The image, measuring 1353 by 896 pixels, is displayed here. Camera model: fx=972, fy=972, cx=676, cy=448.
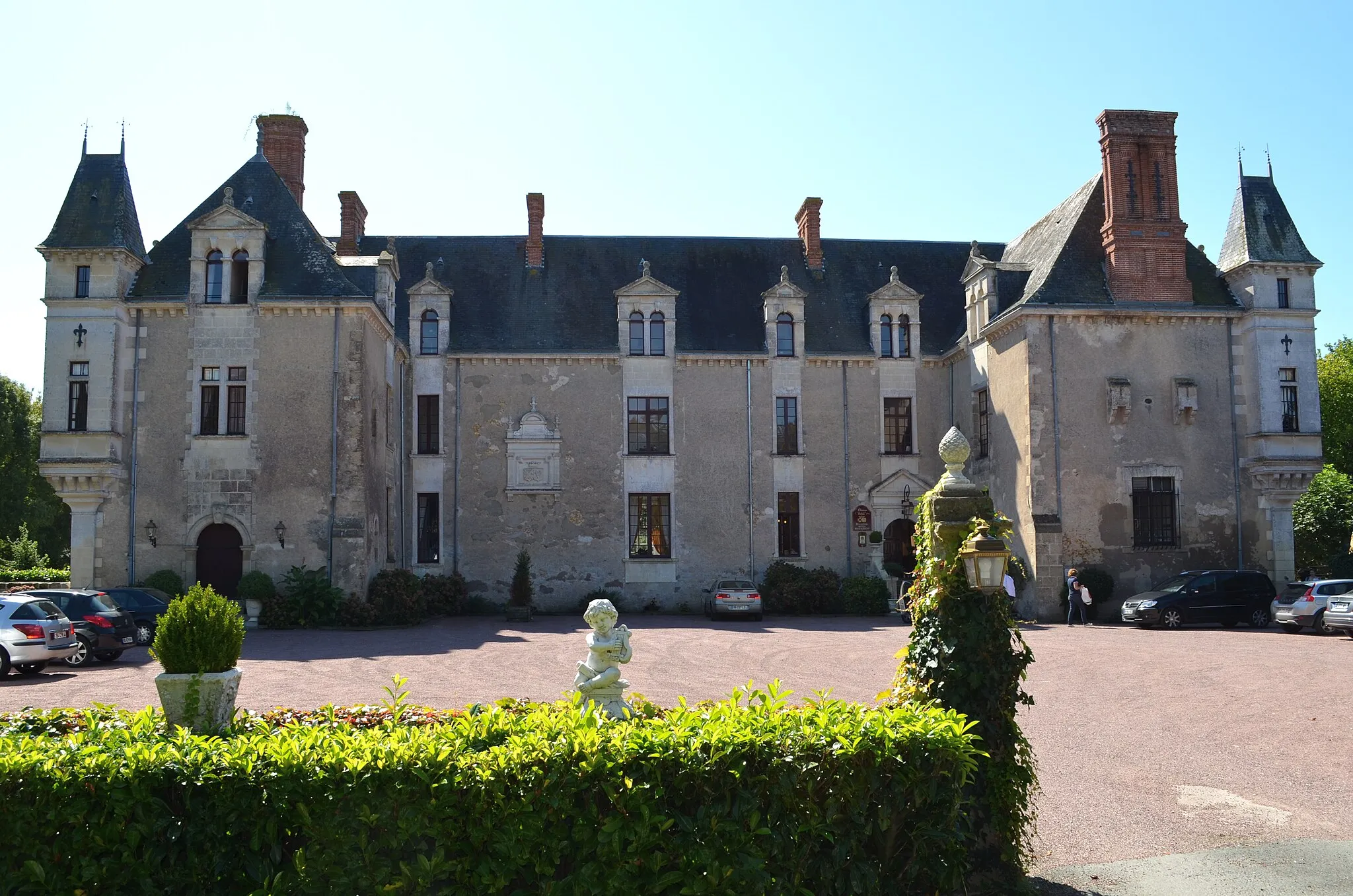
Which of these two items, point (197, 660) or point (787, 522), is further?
point (787, 522)

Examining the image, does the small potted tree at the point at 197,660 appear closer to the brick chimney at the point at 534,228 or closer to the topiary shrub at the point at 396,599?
the topiary shrub at the point at 396,599

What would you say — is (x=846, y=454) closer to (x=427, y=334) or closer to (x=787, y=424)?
(x=787, y=424)

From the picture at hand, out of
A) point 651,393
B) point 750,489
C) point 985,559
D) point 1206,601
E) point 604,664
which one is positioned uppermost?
point 651,393

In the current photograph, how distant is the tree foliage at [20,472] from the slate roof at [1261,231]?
48.2 metres

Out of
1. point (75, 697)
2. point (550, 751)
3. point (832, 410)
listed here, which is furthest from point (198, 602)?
point (832, 410)

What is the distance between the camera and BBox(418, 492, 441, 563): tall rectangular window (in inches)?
1109

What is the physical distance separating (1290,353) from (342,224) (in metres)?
27.0

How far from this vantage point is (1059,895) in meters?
6.00

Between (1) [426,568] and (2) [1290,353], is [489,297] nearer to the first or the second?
(1) [426,568]

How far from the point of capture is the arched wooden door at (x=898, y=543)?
29000mm

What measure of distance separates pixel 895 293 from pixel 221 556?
66.5ft

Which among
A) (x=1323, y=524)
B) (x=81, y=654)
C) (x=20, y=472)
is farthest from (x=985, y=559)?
(x=20, y=472)

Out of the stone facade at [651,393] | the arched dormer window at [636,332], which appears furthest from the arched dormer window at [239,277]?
the arched dormer window at [636,332]

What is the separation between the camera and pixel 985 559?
6.07m
